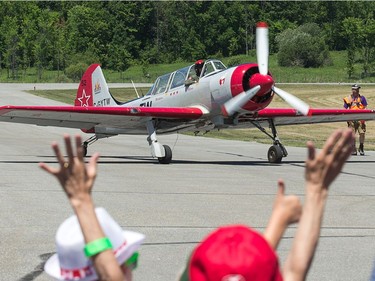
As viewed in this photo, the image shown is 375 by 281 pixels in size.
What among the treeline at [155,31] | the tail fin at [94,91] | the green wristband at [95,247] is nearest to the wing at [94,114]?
the tail fin at [94,91]

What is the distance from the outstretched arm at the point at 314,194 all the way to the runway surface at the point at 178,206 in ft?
13.0

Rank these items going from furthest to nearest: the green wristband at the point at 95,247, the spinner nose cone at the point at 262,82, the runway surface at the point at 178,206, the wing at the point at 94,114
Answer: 1. the wing at the point at 94,114
2. the spinner nose cone at the point at 262,82
3. the runway surface at the point at 178,206
4. the green wristband at the point at 95,247

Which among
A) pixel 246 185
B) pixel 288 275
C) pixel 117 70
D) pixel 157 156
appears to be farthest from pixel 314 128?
pixel 117 70

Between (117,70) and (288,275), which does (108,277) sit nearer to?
(288,275)

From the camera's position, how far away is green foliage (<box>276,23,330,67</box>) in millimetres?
104562

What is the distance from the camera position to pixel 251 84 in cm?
1667

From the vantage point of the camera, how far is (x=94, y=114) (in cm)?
1836

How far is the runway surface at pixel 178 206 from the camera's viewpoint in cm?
749

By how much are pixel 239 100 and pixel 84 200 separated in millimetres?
13989

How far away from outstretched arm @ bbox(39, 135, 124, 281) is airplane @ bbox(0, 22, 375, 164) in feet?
44.1

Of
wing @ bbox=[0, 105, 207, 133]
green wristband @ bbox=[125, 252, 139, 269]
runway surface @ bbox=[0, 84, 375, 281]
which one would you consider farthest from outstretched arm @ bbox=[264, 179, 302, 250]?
wing @ bbox=[0, 105, 207, 133]

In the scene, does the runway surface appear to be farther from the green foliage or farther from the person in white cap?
the green foliage

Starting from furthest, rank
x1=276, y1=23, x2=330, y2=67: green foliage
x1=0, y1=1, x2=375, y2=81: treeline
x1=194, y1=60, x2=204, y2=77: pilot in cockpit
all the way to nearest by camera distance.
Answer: x1=0, y1=1, x2=375, y2=81: treeline < x1=276, y1=23, x2=330, y2=67: green foliage < x1=194, y1=60, x2=204, y2=77: pilot in cockpit

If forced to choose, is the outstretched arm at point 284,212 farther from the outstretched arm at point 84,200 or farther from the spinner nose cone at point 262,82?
the spinner nose cone at point 262,82
